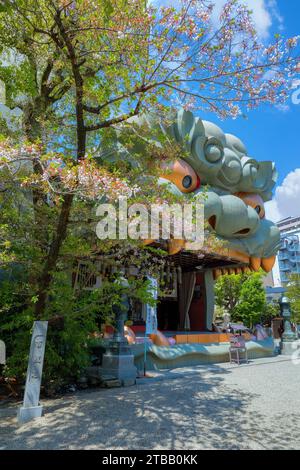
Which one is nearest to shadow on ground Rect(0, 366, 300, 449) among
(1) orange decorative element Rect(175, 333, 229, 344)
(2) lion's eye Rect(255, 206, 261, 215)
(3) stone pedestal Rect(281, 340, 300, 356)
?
(1) orange decorative element Rect(175, 333, 229, 344)

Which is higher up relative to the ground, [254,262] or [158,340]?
[254,262]

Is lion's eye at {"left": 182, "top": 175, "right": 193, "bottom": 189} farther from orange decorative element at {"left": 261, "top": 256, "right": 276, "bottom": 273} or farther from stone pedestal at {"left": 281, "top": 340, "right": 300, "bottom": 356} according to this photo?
stone pedestal at {"left": 281, "top": 340, "right": 300, "bottom": 356}

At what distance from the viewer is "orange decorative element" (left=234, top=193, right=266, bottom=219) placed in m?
17.0

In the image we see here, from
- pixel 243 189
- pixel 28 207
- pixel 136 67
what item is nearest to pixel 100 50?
pixel 136 67

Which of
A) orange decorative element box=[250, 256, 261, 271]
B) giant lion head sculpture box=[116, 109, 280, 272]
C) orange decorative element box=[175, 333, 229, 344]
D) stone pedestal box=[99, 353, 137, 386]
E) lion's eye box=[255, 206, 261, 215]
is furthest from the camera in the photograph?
lion's eye box=[255, 206, 261, 215]

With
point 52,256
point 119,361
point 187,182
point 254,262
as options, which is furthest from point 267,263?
point 52,256

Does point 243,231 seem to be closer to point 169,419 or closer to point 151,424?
point 169,419

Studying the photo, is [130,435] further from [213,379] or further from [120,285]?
[213,379]

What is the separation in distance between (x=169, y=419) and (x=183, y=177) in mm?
10413

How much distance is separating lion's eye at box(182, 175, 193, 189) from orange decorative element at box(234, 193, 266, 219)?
11.3ft

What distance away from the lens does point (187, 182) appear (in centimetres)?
1441

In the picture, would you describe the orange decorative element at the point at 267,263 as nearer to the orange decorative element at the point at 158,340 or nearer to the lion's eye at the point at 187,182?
the lion's eye at the point at 187,182

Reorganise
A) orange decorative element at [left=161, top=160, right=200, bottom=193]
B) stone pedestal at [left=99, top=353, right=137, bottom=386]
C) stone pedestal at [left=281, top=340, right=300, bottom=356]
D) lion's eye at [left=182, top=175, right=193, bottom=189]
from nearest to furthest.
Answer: stone pedestal at [left=99, top=353, right=137, bottom=386] → orange decorative element at [left=161, top=160, right=200, bottom=193] → lion's eye at [left=182, top=175, right=193, bottom=189] → stone pedestal at [left=281, top=340, right=300, bottom=356]

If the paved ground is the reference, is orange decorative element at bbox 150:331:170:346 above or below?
above
